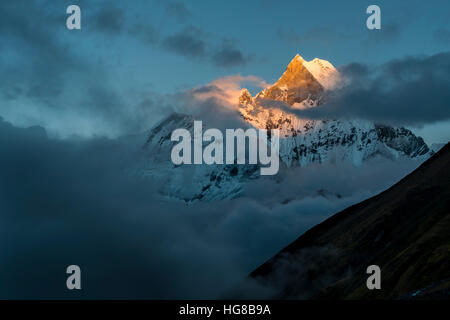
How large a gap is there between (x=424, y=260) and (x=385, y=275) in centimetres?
1654
